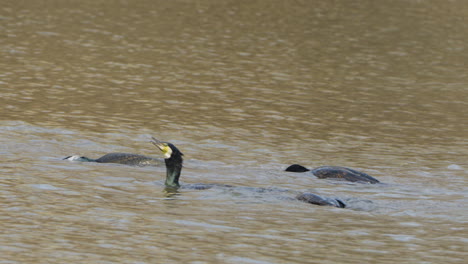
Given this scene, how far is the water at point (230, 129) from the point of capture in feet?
42.5

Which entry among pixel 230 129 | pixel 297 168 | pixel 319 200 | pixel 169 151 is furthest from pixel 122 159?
pixel 230 129

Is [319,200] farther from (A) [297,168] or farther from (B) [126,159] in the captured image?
(B) [126,159]

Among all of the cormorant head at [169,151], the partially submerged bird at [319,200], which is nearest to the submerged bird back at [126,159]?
the cormorant head at [169,151]

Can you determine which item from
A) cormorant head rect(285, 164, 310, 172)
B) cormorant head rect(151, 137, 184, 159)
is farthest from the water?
cormorant head rect(151, 137, 184, 159)

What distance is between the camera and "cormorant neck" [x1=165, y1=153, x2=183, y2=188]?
1581 cm

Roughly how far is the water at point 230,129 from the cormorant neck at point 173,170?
0.26m

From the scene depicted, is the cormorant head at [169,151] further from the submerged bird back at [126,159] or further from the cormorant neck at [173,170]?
the submerged bird back at [126,159]

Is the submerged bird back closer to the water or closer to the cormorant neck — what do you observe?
the water

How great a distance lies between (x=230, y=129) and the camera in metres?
21.9

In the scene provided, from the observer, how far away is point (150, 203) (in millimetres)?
14875

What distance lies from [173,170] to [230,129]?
241 inches

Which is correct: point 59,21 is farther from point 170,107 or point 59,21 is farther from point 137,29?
point 170,107

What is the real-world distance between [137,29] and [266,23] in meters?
6.02

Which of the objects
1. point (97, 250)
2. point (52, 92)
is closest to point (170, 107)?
point (52, 92)
